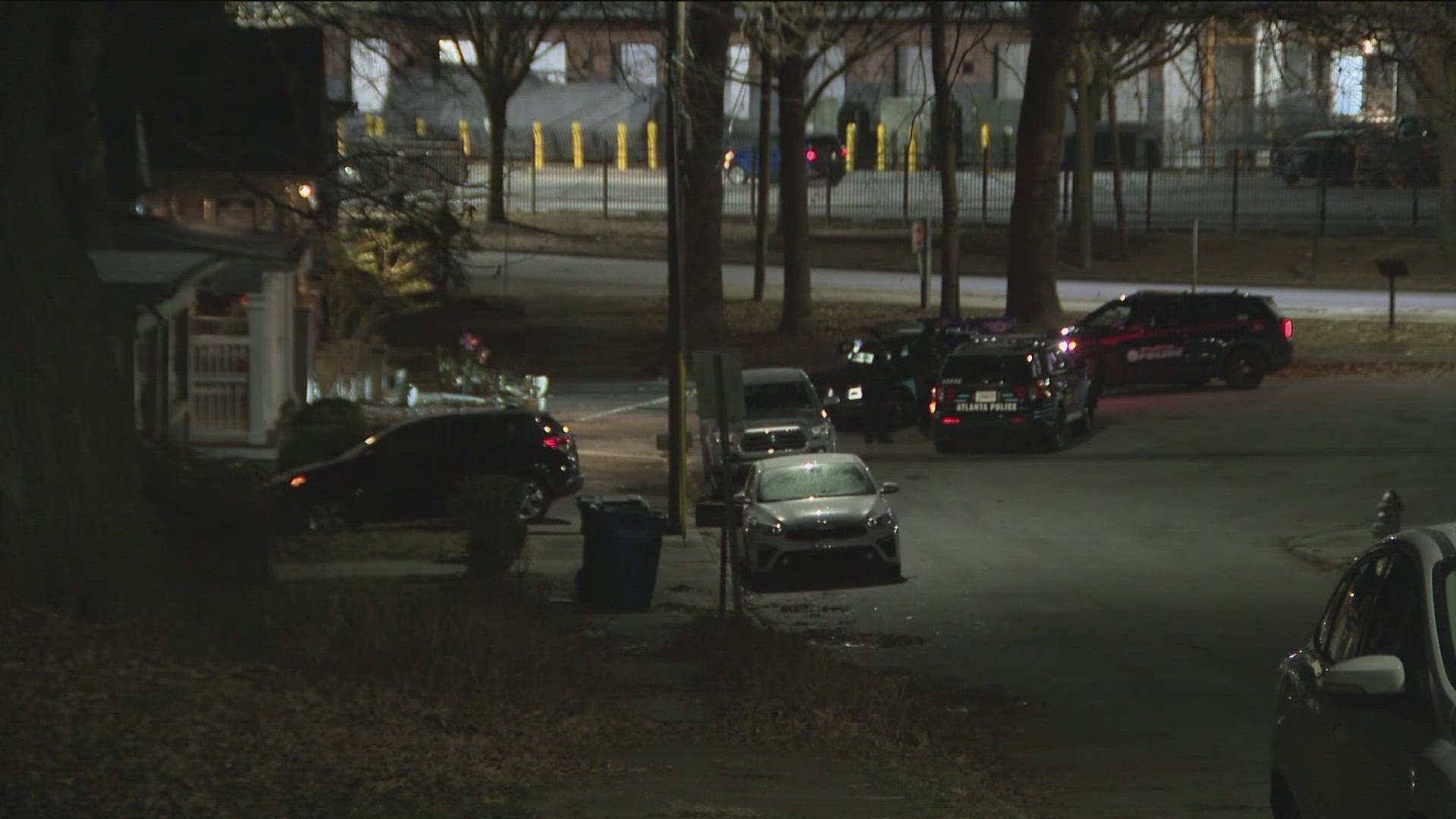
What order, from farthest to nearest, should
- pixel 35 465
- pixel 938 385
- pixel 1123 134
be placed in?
1. pixel 1123 134
2. pixel 938 385
3. pixel 35 465

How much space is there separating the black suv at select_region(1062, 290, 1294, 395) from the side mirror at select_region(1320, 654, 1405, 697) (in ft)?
80.5

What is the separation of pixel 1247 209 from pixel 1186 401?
26895 millimetres

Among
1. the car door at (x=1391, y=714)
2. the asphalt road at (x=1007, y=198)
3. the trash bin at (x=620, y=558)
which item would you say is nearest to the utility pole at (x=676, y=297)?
the trash bin at (x=620, y=558)

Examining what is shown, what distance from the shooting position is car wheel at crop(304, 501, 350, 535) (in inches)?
870

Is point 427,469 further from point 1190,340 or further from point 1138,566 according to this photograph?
point 1190,340

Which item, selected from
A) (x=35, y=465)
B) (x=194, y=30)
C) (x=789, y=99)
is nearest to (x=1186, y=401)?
(x=789, y=99)

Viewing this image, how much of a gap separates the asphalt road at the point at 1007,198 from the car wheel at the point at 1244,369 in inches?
843

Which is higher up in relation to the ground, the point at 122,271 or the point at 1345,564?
the point at 122,271

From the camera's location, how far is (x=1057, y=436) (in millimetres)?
25797

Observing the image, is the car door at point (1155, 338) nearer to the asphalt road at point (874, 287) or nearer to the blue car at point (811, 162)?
the asphalt road at point (874, 287)

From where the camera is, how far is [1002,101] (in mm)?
65750

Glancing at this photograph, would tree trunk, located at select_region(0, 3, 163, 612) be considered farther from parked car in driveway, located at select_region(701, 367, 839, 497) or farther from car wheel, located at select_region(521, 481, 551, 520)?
parked car in driveway, located at select_region(701, 367, 839, 497)

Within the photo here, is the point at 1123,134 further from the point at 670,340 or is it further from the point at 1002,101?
the point at 670,340

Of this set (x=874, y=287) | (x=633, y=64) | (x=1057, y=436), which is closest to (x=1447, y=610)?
(x=1057, y=436)
